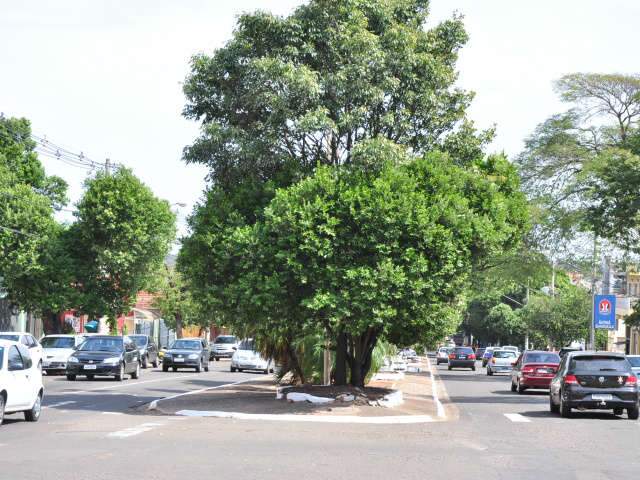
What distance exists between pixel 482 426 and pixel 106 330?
Answer: 5968 cm

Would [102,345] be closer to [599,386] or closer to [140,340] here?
[140,340]

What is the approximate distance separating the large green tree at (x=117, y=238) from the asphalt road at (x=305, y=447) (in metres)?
26.5

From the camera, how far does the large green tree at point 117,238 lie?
51750 millimetres

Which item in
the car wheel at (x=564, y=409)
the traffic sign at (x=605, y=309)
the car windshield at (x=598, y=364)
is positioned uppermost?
the traffic sign at (x=605, y=309)

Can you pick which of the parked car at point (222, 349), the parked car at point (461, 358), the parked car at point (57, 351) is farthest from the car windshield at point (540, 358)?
the parked car at point (222, 349)

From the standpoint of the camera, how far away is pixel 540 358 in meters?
38.7

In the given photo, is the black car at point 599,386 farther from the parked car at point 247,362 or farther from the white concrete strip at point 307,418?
the parked car at point 247,362

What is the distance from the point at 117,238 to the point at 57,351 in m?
10.7

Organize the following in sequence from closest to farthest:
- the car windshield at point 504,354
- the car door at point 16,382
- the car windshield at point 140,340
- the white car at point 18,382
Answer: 1. the white car at point 18,382
2. the car door at point 16,382
3. the car windshield at point 140,340
4. the car windshield at point 504,354

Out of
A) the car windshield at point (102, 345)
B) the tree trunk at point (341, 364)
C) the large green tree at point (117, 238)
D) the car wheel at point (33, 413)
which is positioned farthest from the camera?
the large green tree at point (117, 238)

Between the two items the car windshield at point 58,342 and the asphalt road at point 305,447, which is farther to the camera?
the car windshield at point 58,342

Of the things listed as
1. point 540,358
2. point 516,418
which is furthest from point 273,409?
point 540,358

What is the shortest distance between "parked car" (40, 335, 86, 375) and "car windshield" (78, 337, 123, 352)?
229 centimetres

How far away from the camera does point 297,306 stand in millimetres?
24094
